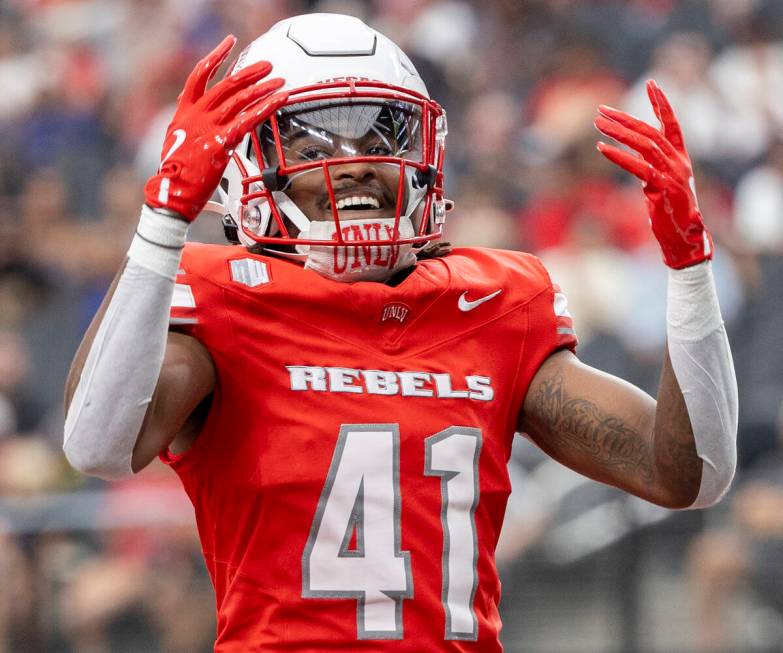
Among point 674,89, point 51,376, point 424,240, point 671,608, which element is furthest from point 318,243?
point 674,89

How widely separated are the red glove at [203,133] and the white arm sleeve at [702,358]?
26.2 inches

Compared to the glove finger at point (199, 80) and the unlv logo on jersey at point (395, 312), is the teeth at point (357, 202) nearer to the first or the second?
the unlv logo on jersey at point (395, 312)

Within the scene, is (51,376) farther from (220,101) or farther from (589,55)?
(220,101)

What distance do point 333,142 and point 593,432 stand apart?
631mm

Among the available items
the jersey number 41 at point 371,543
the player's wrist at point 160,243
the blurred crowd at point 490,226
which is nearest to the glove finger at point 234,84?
the player's wrist at point 160,243

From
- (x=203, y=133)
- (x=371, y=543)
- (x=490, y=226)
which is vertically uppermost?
(x=203, y=133)

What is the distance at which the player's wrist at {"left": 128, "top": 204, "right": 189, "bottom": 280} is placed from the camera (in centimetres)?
201

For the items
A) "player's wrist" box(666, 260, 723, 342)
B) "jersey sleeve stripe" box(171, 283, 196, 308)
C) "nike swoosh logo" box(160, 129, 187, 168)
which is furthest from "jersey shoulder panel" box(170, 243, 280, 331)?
"player's wrist" box(666, 260, 723, 342)

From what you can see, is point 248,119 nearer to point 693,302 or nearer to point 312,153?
point 312,153

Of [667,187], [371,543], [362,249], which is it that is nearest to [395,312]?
Result: [362,249]

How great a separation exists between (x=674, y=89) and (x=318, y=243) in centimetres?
514

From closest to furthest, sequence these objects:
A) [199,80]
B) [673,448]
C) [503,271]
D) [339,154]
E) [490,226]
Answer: [199,80] < [673,448] < [339,154] < [503,271] < [490,226]

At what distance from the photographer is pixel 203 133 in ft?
6.73

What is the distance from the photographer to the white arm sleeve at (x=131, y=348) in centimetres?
200
